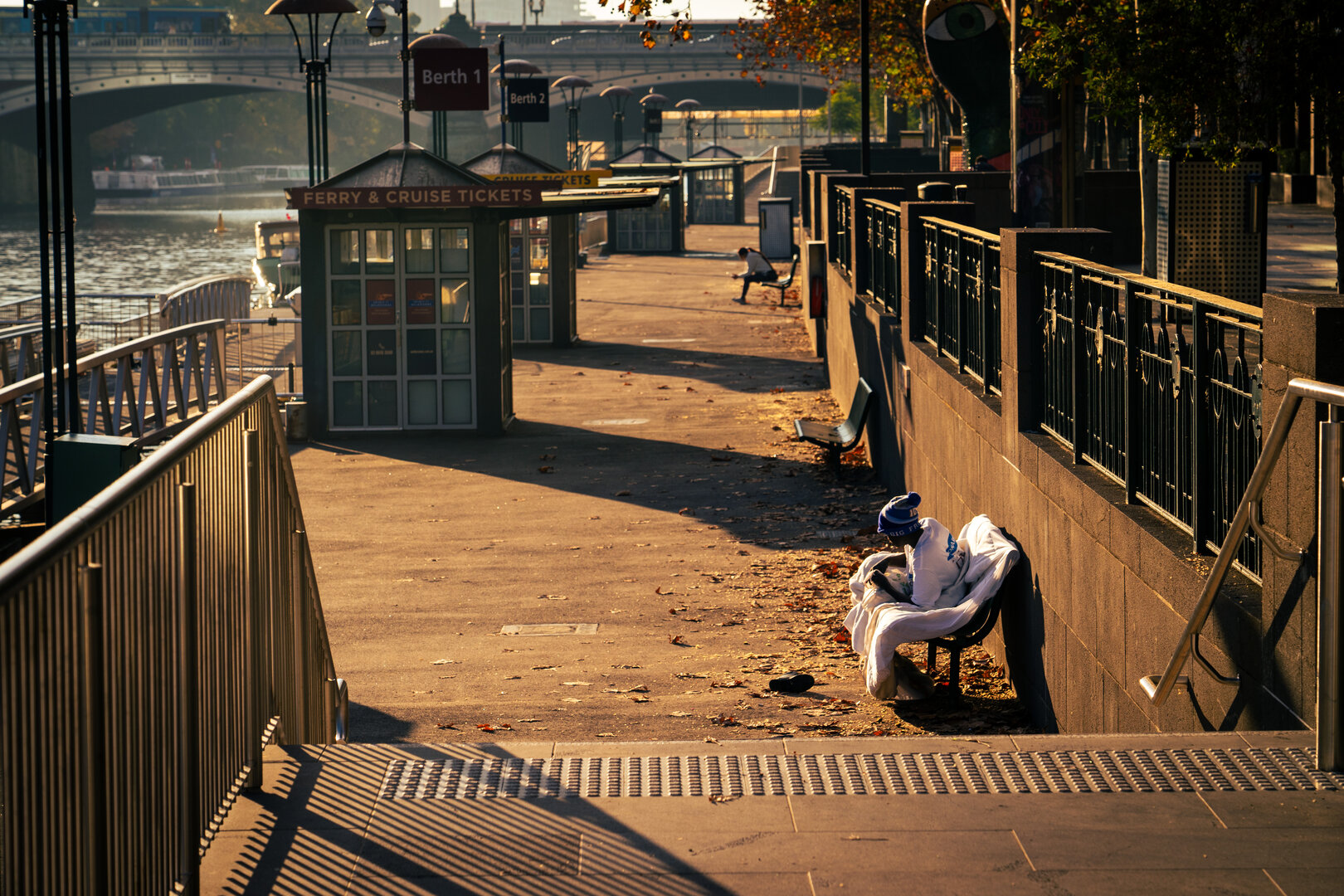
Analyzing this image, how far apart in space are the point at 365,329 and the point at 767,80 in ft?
281

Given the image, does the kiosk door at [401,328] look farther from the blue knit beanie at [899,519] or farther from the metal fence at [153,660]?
the metal fence at [153,660]

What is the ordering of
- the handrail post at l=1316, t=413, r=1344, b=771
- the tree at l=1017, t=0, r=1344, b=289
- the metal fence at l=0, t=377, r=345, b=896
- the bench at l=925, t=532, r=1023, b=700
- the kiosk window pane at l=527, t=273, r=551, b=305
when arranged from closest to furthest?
1. the metal fence at l=0, t=377, r=345, b=896
2. the handrail post at l=1316, t=413, r=1344, b=771
3. the bench at l=925, t=532, r=1023, b=700
4. the tree at l=1017, t=0, r=1344, b=289
5. the kiosk window pane at l=527, t=273, r=551, b=305

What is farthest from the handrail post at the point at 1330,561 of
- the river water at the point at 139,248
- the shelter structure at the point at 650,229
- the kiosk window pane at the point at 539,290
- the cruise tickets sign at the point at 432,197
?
the shelter structure at the point at 650,229

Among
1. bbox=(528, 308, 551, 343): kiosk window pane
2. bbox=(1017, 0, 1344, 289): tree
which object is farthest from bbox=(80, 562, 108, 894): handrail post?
bbox=(528, 308, 551, 343): kiosk window pane

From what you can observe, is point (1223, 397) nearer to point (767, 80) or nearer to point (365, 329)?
point (365, 329)

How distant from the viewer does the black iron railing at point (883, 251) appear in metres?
14.4

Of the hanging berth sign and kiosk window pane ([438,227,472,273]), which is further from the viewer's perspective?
kiosk window pane ([438,227,472,273])

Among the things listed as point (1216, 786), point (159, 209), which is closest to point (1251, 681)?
point (1216, 786)

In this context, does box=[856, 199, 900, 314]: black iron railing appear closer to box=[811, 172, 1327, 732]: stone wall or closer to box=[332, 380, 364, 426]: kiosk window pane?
box=[811, 172, 1327, 732]: stone wall

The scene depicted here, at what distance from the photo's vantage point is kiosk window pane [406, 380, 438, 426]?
701 inches

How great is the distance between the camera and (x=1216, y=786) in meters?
4.63

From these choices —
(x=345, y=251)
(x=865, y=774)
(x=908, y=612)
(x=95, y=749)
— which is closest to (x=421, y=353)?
(x=345, y=251)

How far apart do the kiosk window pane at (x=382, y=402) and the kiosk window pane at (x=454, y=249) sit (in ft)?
4.78

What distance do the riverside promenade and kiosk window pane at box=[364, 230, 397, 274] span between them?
6.21 ft
